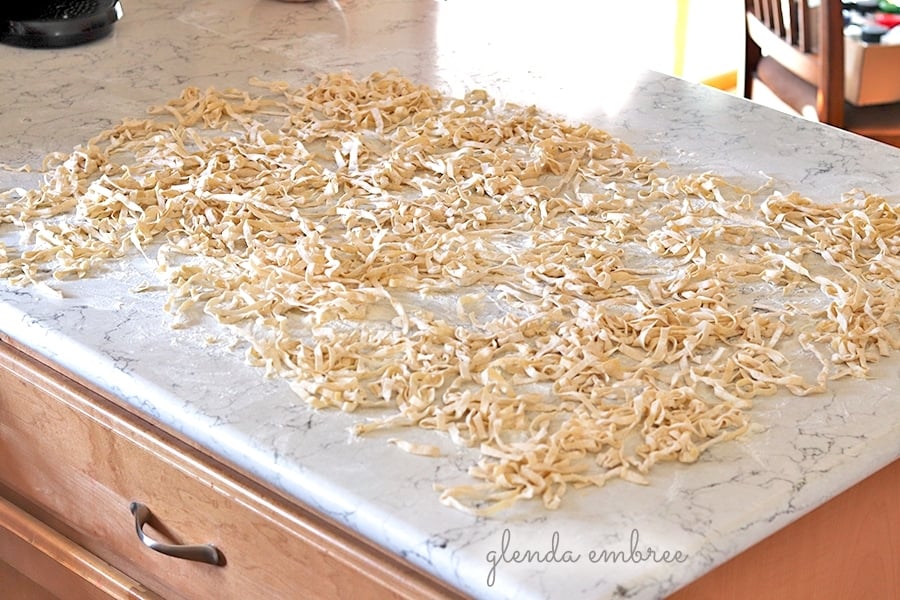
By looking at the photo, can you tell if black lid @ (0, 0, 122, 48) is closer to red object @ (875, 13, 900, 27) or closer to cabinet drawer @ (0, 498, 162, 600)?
cabinet drawer @ (0, 498, 162, 600)

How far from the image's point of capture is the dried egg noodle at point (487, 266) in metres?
0.99

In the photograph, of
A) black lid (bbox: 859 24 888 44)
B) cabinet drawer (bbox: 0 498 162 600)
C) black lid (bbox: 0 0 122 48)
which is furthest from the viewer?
black lid (bbox: 859 24 888 44)

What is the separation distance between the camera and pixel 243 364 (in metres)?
1.06

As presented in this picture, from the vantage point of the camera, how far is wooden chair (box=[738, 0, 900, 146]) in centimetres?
228

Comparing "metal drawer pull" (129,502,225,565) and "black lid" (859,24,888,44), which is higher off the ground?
"metal drawer pull" (129,502,225,565)

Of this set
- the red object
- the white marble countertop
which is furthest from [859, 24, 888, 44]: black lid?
the white marble countertop

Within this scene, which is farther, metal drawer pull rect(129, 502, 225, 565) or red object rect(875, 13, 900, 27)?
red object rect(875, 13, 900, 27)

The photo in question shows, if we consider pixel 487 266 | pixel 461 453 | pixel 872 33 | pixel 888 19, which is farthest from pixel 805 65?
pixel 461 453

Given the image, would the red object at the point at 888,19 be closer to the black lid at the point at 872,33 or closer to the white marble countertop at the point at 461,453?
the black lid at the point at 872,33

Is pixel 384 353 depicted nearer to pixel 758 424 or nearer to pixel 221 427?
pixel 221 427

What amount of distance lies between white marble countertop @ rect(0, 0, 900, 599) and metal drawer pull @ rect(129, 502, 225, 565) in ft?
0.35

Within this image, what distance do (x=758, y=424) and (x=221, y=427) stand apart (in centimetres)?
45

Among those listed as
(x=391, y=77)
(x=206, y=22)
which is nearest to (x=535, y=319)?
(x=391, y=77)

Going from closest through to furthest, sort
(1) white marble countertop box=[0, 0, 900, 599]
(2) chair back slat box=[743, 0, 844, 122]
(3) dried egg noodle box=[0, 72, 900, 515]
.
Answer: (1) white marble countertop box=[0, 0, 900, 599] → (3) dried egg noodle box=[0, 72, 900, 515] → (2) chair back slat box=[743, 0, 844, 122]
